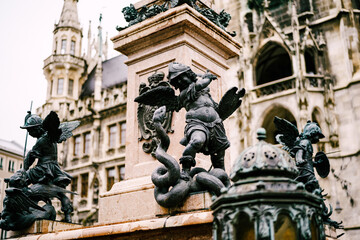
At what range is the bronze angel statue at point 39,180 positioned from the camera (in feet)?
19.9

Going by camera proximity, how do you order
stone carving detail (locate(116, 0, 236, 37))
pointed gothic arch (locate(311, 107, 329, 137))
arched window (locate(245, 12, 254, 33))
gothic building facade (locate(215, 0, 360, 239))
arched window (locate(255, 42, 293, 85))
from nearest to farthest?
stone carving detail (locate(116, 0, 236, 37)) < gothic building facade (locate(215, 0, 360, 239)) < pointed gothic arch (locate(311, 107, 329, 137)) < arched window (locate(255, 42, 293, 85)) < arched window (locate(245, 12, 254, 33))

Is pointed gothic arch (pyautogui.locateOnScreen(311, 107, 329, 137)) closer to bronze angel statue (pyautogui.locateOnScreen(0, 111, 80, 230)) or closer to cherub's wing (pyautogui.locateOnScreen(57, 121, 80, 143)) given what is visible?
cherub's wing (pyautogui.locateOnScreen(57, 121, 80, 143))

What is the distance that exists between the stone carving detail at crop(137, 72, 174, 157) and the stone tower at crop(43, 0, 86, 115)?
108ft

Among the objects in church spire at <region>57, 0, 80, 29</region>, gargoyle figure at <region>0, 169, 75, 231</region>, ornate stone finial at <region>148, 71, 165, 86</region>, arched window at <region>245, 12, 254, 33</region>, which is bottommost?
gargoyle figure at <region>0, 169, 75, 231</region>

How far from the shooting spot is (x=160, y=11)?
6.70m

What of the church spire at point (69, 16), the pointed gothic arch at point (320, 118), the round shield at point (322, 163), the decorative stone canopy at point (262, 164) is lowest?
the decorative stone canopy at point (262, 164)

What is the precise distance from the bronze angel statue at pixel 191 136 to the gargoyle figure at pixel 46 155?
2022mm

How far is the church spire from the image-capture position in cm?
4038

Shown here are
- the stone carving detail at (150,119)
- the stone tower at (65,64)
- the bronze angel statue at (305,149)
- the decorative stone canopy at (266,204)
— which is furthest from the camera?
the stone tower at (65,64)

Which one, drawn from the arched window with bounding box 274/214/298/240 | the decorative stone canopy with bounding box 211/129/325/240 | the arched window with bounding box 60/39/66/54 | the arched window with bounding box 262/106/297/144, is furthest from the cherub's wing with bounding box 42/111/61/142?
the arched window with bounding box 60/39/66/54

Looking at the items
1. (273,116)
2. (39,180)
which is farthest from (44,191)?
(273,116)

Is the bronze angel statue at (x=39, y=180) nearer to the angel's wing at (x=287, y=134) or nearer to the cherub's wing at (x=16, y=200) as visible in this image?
the cherub's wing at (x=16, y=200)

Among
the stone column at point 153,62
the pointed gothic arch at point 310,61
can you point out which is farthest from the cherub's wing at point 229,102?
the pointed gothic arch at point 310,61

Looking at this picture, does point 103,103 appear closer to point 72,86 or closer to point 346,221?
point 72,86
